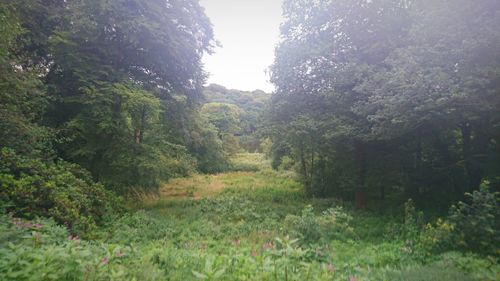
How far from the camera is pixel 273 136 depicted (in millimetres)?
Result: 15281

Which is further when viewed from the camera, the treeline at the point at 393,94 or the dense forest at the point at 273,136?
the treeline at the point at 393,94

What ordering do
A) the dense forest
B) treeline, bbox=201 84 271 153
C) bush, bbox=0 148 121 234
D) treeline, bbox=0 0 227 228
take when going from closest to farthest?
the dense forest → bush, bbox=0 148 121 234 → treeline, bbox=0 0 227 228 → treeline, bbox=201 84 271 153

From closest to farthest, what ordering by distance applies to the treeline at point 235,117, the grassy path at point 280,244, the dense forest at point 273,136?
1. the grassy path at point 280,244
2. the dense forest at point 273,136
3. the treeline at point 235,117

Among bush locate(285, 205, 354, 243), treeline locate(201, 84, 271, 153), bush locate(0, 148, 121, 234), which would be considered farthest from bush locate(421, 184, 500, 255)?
treeline locate(201, 84, 271, 153)

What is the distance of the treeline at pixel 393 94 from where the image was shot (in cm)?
834

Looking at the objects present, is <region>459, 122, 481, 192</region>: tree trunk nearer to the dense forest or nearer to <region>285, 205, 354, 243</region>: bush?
the dense forest

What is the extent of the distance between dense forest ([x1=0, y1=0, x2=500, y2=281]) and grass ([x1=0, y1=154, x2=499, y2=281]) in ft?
0.17

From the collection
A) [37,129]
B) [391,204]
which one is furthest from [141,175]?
[391,204]

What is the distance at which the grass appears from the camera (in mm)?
3639

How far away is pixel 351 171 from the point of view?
1440 centimetres

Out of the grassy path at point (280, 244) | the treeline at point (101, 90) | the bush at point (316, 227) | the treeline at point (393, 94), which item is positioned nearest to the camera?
the grassy path at point (280, 244)

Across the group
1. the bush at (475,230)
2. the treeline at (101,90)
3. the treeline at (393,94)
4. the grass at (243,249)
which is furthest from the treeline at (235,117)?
the bush at (475,230)

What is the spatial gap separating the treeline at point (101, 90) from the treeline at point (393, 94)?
4.65m

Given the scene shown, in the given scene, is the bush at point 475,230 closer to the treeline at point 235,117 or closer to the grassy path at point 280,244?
the grassy path at point 280,244
